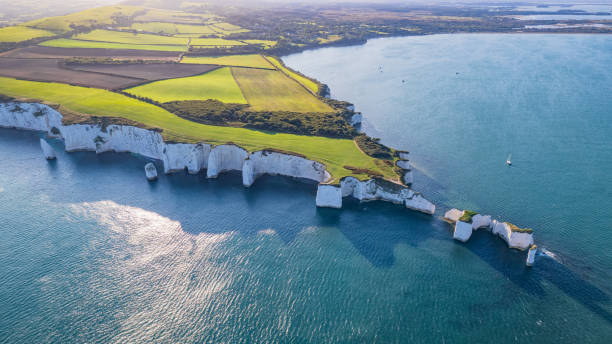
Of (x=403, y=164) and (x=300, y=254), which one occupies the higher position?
(x=403, y=164)

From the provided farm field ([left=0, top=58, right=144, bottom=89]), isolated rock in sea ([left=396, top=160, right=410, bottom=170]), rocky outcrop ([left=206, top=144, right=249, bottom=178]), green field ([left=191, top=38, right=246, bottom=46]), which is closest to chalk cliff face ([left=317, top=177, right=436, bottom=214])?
isolated rock in sea ([left=396, top=160, right=410, bottom=170])

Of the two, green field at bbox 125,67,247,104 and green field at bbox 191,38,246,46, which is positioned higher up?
green field at bbox 191,38,246,46

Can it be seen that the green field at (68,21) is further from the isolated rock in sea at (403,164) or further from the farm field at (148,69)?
the isolated rock in sea at (403,164)

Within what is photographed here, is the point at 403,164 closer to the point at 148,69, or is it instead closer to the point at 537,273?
the point at 537,273

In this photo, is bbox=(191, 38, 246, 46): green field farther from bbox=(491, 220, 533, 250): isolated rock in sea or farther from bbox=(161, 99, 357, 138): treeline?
bbox=(491, 220, 533, 250): isolated rock in sea

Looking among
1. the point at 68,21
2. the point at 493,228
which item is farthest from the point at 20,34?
the point at 493,228

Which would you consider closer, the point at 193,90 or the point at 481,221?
the point at 481,221

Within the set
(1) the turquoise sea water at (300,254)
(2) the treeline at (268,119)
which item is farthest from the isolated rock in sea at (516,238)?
(2) the treeline at (268,119)
